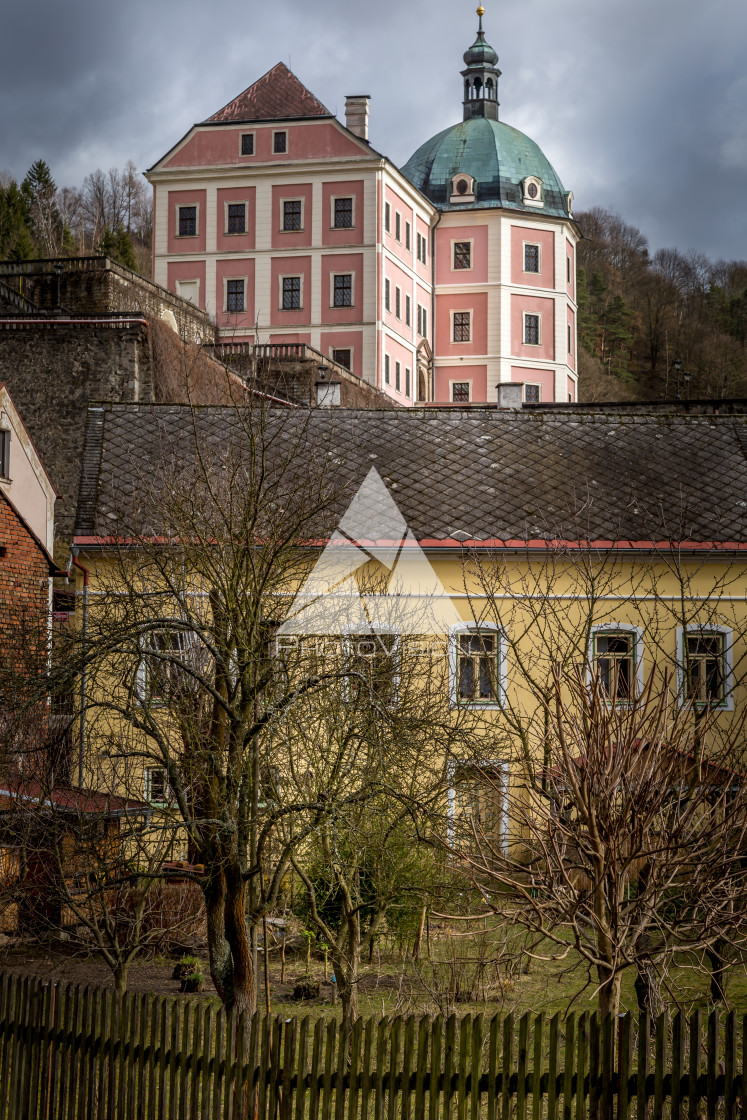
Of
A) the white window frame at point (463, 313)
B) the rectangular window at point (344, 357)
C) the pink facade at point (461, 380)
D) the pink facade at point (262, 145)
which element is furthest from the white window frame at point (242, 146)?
the pink facade at point (461, 380)

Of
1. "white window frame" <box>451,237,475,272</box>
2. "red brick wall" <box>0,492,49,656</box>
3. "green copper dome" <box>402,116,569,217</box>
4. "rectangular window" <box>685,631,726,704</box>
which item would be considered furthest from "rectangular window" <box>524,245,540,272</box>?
"rectangular window" <box>685,631,726,704</box>

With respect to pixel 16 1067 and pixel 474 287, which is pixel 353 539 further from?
pixel 474 287

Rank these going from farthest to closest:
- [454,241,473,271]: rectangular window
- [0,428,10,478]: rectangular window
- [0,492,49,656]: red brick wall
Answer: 1. [454,241,473,271]: rectangular window
2. [0,428,10,478]: rectangular window
3. [0,492,49,656]: red brick wall

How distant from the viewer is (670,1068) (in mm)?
6695

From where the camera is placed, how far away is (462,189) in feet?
196

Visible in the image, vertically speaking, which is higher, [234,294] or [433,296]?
[433,296]

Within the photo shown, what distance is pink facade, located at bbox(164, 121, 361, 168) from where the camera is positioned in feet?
165

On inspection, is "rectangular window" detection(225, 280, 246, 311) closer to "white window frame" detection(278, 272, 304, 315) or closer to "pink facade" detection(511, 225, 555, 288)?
"white window frame" detection(278, 272, 304, 315)

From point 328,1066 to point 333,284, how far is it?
45996 mm

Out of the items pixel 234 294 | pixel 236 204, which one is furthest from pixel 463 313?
pixel 236 204

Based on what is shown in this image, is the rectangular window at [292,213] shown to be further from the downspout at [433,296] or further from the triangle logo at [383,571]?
the triangle logo at [383,571]

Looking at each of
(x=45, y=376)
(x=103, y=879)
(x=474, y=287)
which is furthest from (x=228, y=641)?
(x=474, y=287)

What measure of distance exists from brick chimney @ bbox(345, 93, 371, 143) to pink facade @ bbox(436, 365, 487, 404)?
11.2 meters

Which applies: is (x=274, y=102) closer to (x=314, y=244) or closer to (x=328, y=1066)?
(x=314, y=244)
